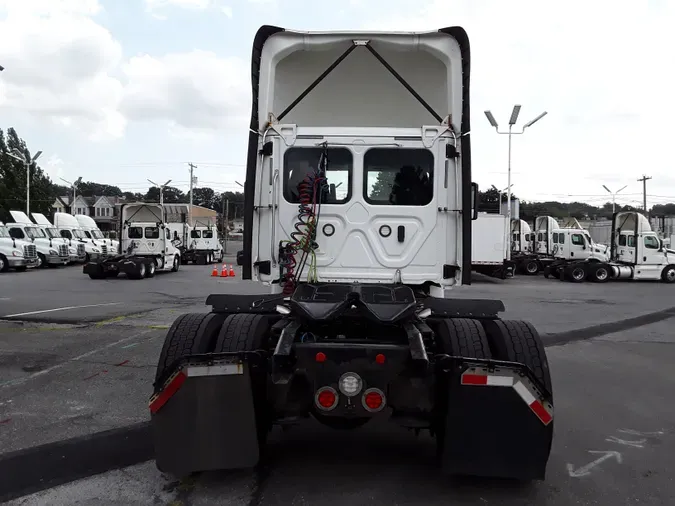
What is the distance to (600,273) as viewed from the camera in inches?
990

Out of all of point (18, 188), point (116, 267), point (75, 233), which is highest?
point (18, 188)

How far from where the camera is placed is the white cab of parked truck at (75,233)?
3456 centimetres

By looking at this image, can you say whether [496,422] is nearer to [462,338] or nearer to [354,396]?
[462,338]

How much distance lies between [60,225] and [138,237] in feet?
43.6

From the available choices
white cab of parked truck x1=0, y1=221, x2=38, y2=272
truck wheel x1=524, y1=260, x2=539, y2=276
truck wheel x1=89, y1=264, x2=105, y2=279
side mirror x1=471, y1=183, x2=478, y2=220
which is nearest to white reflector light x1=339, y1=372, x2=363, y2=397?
side mirror x1=471, y1=183, x2=478, y2=220

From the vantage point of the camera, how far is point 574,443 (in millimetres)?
4883

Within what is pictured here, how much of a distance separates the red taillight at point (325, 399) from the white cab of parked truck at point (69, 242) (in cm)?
3169

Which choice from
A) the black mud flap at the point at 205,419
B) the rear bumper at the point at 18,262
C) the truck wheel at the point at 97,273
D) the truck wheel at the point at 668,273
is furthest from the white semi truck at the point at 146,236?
the truck wheel at the point at 668,273

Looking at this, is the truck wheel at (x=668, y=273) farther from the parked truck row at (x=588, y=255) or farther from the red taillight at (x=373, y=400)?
the red taillight at (x=373, y=400)

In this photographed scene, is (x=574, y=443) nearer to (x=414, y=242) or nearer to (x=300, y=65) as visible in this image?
(x=414, y=242)

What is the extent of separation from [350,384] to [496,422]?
0.96m

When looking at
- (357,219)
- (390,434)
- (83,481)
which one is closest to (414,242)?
(357,219)

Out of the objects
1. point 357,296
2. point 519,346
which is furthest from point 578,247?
point 357,296

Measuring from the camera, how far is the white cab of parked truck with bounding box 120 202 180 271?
25.6 metres
